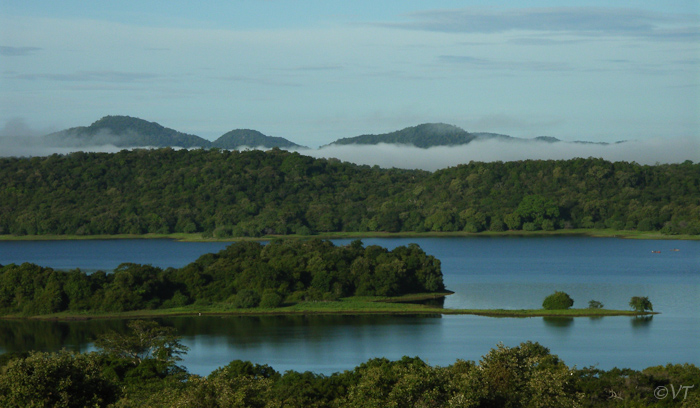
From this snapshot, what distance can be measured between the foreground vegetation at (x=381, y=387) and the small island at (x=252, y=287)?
32399 millimetres

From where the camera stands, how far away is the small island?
63188mm

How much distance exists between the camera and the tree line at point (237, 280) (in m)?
64.0

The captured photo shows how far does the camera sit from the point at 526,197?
15900 centimetres

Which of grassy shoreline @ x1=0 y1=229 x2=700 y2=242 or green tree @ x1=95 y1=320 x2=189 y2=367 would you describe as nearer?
green tree @ x1=95 y1=320 x2=189 y2=367

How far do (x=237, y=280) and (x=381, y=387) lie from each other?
46480 millimetres

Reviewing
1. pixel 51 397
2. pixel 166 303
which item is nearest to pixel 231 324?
pixel 166 303

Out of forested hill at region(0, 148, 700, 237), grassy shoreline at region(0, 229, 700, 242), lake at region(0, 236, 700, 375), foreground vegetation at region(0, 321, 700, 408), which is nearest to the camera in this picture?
foreground vegetation at region(0, 321, 700, 408)

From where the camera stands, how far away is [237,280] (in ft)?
224

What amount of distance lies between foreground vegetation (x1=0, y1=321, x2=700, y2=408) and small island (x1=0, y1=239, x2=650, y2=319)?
32.4m

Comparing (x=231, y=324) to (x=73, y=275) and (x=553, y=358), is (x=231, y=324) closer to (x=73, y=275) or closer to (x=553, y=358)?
(x=73, y=275)

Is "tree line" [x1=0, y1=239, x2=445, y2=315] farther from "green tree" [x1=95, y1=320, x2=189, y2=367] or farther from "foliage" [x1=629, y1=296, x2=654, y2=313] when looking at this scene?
"green tree" [x1=95, y1=320, x2=189, y2=367]
